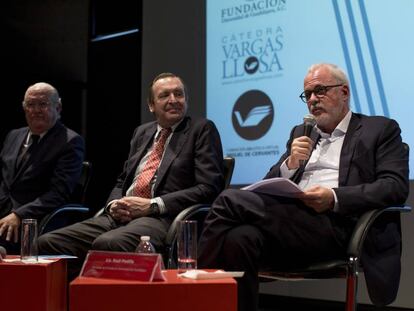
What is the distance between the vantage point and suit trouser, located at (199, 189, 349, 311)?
94.8 inches

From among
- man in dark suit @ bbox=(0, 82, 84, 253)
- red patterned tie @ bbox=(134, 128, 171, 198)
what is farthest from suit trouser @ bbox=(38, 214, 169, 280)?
man in dark suit @ bbox=(0, 82, 84, 253)

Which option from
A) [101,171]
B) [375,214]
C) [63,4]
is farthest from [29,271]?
[63,4]

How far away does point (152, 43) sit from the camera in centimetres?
518

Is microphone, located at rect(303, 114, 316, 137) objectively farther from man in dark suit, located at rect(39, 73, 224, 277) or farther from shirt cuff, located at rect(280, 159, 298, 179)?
man in dark suit, located at rect(39, 73, 224, 277)

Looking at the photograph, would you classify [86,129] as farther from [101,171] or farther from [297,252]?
[297,252]

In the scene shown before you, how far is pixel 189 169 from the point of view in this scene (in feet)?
10.7

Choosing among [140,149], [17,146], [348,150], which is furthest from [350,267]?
[17,146]

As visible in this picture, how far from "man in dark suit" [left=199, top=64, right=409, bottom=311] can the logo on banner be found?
1463mm

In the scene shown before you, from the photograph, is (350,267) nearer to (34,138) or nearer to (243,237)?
(243,237)

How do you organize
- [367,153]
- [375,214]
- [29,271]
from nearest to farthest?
1. [29,271]
2. [375,214]
3. [367,153]

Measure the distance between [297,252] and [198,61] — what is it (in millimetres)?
2590

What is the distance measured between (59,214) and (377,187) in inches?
71.4

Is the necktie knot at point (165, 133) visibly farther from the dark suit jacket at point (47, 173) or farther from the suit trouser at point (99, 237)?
the dark suit jacket at point (47, 173)

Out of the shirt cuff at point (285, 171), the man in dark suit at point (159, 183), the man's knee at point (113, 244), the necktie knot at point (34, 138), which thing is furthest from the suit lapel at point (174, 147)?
the necktie knot at point (34, 138)
